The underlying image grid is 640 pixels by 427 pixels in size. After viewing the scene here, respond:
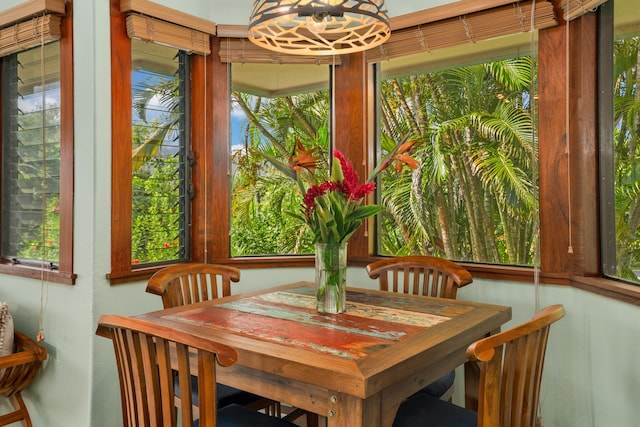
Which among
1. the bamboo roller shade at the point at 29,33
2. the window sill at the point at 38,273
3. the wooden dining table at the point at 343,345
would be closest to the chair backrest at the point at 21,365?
the window sill at the point at 38,273

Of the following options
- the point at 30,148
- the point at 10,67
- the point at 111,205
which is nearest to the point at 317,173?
the point at 111,205

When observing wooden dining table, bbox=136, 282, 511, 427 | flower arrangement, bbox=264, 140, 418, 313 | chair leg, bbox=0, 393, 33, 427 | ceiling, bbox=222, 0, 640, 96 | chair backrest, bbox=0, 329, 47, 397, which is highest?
ceiling, bbox=222, 0, 640, 96

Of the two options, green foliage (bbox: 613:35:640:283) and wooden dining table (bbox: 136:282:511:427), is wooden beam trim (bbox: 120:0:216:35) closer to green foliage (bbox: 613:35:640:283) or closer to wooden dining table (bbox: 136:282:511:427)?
wooden dining table (bbox: 136:282:511:427)

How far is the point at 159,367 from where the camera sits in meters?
1.21

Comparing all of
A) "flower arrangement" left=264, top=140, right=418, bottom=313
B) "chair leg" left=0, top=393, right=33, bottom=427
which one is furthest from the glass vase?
"chair leg" left=0, top=393, right=33, bottom=427

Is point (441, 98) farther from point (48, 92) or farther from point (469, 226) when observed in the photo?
point (48, 92)

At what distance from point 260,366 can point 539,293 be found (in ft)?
5.04

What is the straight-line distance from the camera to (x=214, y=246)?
2891mm

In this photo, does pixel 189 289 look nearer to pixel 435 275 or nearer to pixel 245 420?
pixel 245 420

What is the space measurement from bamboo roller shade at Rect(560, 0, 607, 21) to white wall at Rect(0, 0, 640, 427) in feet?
3.95

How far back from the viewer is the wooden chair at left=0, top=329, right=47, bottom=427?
2354 millimetres

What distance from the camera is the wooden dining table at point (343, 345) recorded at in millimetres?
1261

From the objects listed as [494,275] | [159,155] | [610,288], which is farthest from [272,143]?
[610,288]

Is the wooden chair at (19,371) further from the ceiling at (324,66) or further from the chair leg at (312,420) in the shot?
the ceiling at (324,66)
